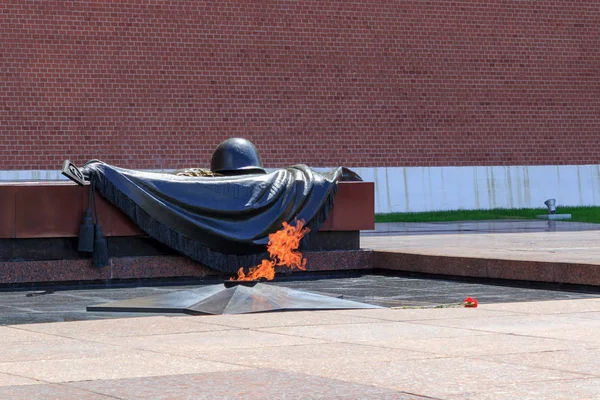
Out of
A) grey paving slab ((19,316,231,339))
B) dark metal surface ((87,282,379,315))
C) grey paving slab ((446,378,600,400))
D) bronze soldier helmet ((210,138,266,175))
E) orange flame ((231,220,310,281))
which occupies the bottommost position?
grey paving slab ((446,378,600,400))

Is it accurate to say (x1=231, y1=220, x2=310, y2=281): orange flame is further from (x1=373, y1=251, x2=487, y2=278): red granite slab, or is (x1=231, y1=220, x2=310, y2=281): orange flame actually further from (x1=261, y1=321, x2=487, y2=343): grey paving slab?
(x1=261, y1=321, x2=487, y2=343): grey paving slab

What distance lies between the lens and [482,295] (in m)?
8.51

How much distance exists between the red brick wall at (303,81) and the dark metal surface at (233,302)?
10.2 m

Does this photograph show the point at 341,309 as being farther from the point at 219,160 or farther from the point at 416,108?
the point at 416,108

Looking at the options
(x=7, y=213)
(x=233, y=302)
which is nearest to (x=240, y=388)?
(x=233, y=302)

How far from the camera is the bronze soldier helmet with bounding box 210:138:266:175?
10727 mm

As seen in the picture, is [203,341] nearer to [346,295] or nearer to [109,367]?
[109,367]

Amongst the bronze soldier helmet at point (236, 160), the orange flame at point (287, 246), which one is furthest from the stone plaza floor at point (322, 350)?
the bronze soldier helmet at point (236, 160)

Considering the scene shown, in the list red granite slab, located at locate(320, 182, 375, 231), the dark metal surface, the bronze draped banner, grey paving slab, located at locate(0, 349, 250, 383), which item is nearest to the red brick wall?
red granite slab, located at locate(320, 182, 375, 231)

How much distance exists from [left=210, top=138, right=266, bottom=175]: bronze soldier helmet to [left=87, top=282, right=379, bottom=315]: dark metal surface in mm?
2968

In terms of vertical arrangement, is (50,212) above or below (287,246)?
above

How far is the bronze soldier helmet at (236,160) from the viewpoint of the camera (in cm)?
1073

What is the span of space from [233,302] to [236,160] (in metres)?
3.57

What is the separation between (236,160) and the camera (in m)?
10.7
